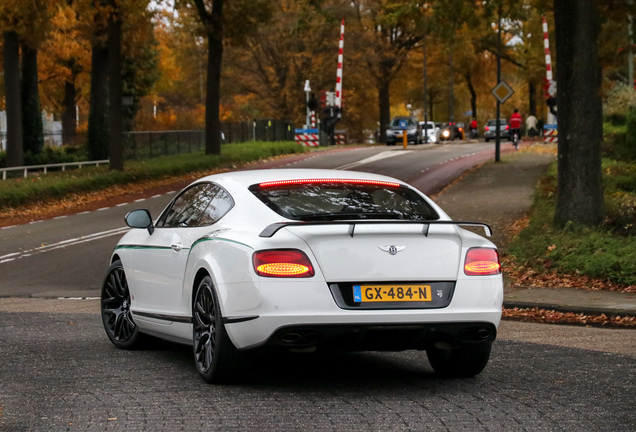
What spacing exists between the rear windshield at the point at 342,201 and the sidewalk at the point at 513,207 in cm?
455

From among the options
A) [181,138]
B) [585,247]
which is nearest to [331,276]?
[585,247]

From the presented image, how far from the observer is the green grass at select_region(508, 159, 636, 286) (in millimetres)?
14398

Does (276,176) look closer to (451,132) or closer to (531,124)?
(531,124)

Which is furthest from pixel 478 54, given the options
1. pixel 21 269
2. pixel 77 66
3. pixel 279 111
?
pixel 21 269

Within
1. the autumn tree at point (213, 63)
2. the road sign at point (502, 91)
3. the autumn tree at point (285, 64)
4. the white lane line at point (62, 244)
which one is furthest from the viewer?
the autumn tree at point (285, 64)

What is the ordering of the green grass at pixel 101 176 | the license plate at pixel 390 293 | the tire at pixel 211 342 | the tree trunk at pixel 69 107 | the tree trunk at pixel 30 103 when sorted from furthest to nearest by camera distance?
1. the tree trunk at pixel 69 107
2. the tree trunk at pixel 30 103
3. the green grass at pixel 101 176
4. the tire at pixel 211 342
5. the license plate at pixel 390 293

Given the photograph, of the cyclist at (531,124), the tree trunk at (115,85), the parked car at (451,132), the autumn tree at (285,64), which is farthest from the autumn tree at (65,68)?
the parked car at (451,132)

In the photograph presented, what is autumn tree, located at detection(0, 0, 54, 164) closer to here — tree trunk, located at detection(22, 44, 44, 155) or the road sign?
tree trunk, located at detection(22, 44, 44, 155)

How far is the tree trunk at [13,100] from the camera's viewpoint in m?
34.3

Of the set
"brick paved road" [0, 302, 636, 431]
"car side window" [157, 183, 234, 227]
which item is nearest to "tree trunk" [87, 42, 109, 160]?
"brick paved road" [0, 302, 636, 431]

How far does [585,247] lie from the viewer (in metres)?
15.4

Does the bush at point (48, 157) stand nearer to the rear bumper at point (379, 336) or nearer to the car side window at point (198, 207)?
the car side window at point (198, 207)

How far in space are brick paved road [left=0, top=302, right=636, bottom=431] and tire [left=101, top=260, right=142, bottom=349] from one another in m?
0.13

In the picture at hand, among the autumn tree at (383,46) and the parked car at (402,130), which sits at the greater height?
the autumn tree at (383,46)
